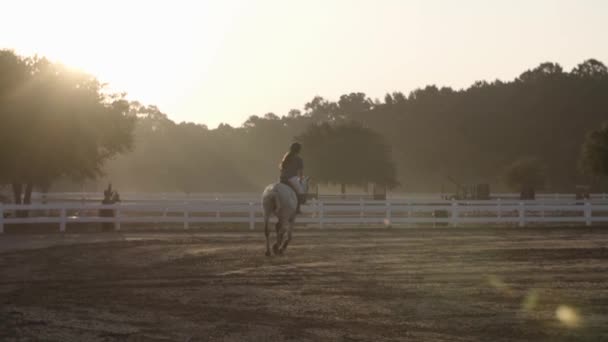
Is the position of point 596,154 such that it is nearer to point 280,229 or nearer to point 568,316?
point 280,229

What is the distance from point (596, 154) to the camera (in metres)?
70.1

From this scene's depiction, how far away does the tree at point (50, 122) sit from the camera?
143 feet

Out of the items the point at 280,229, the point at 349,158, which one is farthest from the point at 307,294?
the point at 349,158

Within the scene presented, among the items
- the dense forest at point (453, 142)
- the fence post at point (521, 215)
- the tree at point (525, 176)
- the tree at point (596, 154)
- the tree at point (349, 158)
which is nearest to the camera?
the fence post at point (521, 215)

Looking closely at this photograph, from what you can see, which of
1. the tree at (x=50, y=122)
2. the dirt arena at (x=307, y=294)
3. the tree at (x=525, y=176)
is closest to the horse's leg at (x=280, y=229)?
the dirt arena at (x=307, y=294)

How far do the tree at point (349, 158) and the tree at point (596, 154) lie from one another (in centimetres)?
1898

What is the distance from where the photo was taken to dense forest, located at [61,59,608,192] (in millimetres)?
114312

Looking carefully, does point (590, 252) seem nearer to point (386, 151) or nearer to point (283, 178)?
point (283, 178)

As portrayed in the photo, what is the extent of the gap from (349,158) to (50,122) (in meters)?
41.7

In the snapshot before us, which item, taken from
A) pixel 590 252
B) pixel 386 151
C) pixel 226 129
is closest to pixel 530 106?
pixel 386 151

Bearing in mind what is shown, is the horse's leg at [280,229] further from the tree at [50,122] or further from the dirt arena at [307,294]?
the tree at [50,122]

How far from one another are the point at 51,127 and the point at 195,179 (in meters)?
81.8

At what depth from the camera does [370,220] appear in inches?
1447

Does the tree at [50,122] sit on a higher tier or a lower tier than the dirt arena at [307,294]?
higher
